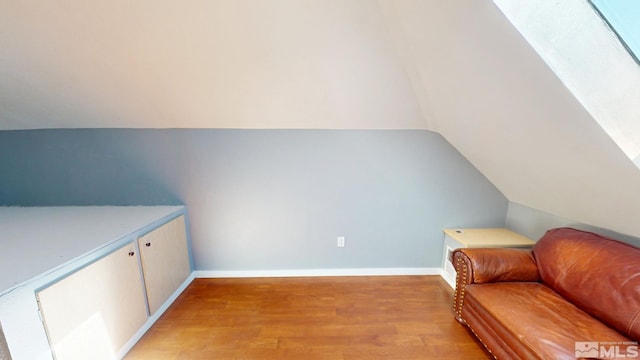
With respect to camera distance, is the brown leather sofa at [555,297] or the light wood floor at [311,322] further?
the light wood floor at [311,322]

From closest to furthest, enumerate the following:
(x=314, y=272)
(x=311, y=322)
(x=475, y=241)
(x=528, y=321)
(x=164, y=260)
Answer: (x=528, y=321), (x=311, y=322), (x=164, y=260), (x=475, y=241), (x=314, y=272)

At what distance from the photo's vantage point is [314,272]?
251 centimetres

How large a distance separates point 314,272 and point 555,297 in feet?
6.17

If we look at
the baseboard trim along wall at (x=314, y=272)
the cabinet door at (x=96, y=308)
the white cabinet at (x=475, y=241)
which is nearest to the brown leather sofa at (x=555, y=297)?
the white cabinet at (x=475, y=241)

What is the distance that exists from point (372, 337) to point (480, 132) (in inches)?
65.8

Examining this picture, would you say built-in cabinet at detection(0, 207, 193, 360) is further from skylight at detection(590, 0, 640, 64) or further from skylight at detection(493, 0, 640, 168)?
skylight at detection(590, 0, 640, 64)

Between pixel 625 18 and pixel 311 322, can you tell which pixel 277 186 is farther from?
pixel 625 18

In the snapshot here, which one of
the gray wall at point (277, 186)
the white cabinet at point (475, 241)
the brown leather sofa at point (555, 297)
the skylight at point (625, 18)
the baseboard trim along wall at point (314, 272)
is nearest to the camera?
the skylight at point (625, 18)

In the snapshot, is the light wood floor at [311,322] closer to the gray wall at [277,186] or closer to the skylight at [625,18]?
the gray wall at [277,186]

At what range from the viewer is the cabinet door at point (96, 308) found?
1.18 metres

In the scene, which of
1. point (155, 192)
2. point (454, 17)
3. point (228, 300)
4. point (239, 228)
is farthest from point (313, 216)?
point (454, 17)

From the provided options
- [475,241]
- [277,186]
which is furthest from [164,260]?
[475,241]

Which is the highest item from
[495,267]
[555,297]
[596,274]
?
[596,274]

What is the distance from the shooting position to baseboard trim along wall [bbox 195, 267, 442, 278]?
2.49 meters
